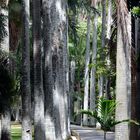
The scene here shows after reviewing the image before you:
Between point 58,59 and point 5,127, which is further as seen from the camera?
point 58,59

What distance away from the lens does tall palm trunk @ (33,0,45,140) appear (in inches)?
751

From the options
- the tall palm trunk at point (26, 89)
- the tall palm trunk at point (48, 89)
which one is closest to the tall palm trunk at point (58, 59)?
the tall palm trunk at point (48, 89)

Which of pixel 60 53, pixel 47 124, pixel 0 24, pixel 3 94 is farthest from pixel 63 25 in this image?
pixel 3 94

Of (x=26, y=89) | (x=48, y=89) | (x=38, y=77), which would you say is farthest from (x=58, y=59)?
(x=26, y=89)

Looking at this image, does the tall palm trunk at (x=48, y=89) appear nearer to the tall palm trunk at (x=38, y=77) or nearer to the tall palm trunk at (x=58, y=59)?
the tall palm trunk at (x=38, y=77)

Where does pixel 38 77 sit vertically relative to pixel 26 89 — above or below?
above

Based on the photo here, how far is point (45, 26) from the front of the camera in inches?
805

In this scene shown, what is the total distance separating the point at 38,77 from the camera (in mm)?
19219

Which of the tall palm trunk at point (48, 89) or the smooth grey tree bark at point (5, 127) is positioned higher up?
the tall palm trunk at point (48, 89)

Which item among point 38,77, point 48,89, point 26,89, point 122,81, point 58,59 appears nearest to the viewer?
point 122,81

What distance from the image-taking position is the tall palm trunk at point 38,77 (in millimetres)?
19078

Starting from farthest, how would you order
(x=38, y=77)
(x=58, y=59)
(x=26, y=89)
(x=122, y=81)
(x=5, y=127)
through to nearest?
1. (x=58, y=59)
2. (x=5, y=127)
3. (x=38, y=77)
4. (x=26, y=89)
5. (x=122, y=81)

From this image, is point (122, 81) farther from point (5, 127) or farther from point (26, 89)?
point (5, 127)

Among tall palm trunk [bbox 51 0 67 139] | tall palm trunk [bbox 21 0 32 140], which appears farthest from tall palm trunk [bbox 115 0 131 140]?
tall palm trunk [bbox 51 0 67 139]
